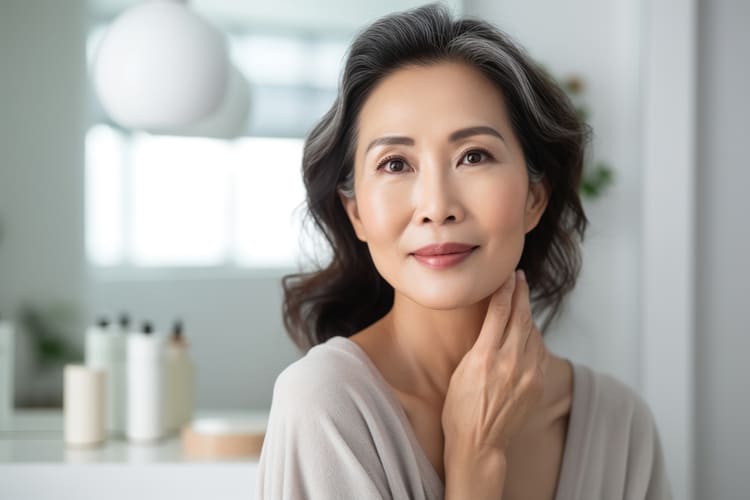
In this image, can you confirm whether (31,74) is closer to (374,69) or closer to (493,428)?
(374,69)

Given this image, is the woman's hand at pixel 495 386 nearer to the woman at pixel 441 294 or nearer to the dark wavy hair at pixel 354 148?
the woman at pixel 441 294

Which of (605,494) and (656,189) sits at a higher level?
(656,189)

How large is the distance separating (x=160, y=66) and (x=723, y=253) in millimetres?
1435

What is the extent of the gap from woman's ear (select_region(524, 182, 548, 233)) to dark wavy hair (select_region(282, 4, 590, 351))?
0.04 ft

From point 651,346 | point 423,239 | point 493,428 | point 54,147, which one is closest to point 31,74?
point 54,147

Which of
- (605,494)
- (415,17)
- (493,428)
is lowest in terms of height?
(605,494)

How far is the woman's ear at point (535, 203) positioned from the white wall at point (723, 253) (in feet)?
3.56

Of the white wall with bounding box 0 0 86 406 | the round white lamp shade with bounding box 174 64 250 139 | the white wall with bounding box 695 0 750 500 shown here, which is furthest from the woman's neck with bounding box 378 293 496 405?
the white wall with bounding box 695 0 750 500

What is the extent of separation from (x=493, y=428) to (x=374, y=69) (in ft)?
1.45

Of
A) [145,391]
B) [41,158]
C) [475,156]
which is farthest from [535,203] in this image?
[41,158]

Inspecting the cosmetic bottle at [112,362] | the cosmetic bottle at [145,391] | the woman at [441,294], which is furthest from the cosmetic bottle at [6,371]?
the woman at [441,294]

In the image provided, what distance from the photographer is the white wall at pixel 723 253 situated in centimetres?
189

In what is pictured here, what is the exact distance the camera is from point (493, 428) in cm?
86

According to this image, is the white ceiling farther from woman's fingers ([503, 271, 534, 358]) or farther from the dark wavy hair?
woman's fingers ([503, 271, 534, 358])
